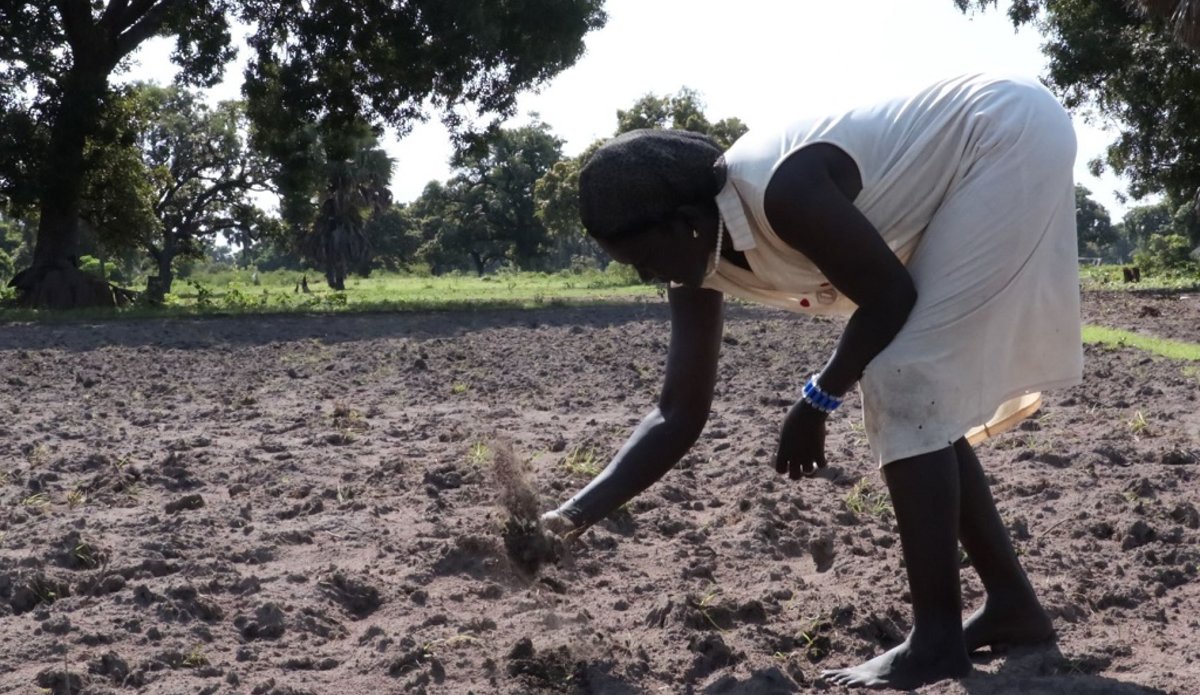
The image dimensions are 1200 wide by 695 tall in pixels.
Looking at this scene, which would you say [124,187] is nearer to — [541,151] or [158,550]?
[158,550]

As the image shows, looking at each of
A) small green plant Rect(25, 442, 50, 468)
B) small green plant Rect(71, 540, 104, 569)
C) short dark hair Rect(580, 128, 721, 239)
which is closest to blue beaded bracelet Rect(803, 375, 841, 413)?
short dark hair Rect(580, 128, 721, 239)

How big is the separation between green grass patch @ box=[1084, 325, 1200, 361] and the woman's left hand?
8.59 meters

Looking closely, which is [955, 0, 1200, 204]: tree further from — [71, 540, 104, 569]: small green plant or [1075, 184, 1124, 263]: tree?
[1075, 184, 1124, 263]: tree

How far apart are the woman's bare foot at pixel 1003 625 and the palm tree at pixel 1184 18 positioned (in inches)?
583

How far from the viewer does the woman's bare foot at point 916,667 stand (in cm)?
314

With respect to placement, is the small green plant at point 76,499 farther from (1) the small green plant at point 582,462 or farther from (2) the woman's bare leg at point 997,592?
(2) the woman's bare leg at point 997,592

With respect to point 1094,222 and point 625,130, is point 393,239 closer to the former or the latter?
A: point 625,130

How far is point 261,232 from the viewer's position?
39.7 m

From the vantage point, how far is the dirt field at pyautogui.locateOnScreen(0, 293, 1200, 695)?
350 cm

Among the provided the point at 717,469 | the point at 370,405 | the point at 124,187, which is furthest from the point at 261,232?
the point at 717,469

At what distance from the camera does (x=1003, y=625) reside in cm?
346

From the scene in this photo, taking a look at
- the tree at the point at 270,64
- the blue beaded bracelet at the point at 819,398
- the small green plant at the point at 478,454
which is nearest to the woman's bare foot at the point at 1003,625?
the blue beaded bracelet at the point at 819,398

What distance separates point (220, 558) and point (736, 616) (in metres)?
1.78

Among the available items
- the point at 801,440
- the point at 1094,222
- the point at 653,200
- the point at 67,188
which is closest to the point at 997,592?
the point at 801,440
